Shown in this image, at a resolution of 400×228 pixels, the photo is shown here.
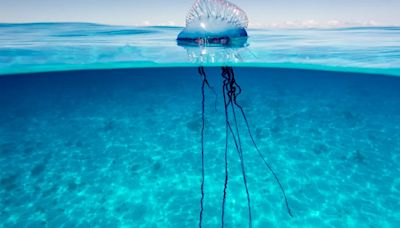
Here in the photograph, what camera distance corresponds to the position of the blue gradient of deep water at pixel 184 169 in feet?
22.9

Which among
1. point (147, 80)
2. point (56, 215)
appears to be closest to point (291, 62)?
point (56, 215)

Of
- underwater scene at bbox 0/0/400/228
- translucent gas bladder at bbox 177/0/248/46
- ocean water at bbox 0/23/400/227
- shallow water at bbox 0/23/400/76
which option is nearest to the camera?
translucent gas bladder at bbox 177/0/248/46

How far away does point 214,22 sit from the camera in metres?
6.43

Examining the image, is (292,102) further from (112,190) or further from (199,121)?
(112,190)

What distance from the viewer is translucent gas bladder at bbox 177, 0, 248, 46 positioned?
6.38 meters

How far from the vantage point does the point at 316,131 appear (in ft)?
36.5

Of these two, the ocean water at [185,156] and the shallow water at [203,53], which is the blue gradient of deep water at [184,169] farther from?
the shallow water at [203,53]

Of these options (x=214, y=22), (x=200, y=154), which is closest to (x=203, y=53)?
(x=214, y=22)

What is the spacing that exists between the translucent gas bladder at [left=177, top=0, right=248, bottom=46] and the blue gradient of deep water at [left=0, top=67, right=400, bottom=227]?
4.07m

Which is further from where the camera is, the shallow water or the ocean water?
the shallow water

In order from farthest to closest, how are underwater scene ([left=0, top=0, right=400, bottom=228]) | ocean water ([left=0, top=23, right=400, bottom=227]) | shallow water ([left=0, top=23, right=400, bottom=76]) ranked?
shallow water ([left=0, top=23, right=400, bottom=76])
ocean water ([left=0, top=23, right=400, bottom=227])
underwater scene ([left=0, top=0, right=400, bottom=228])

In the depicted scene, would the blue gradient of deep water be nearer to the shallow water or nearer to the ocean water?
the ocean water

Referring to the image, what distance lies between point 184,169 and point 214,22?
15.2 ft

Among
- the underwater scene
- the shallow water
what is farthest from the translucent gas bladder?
the shallow water
